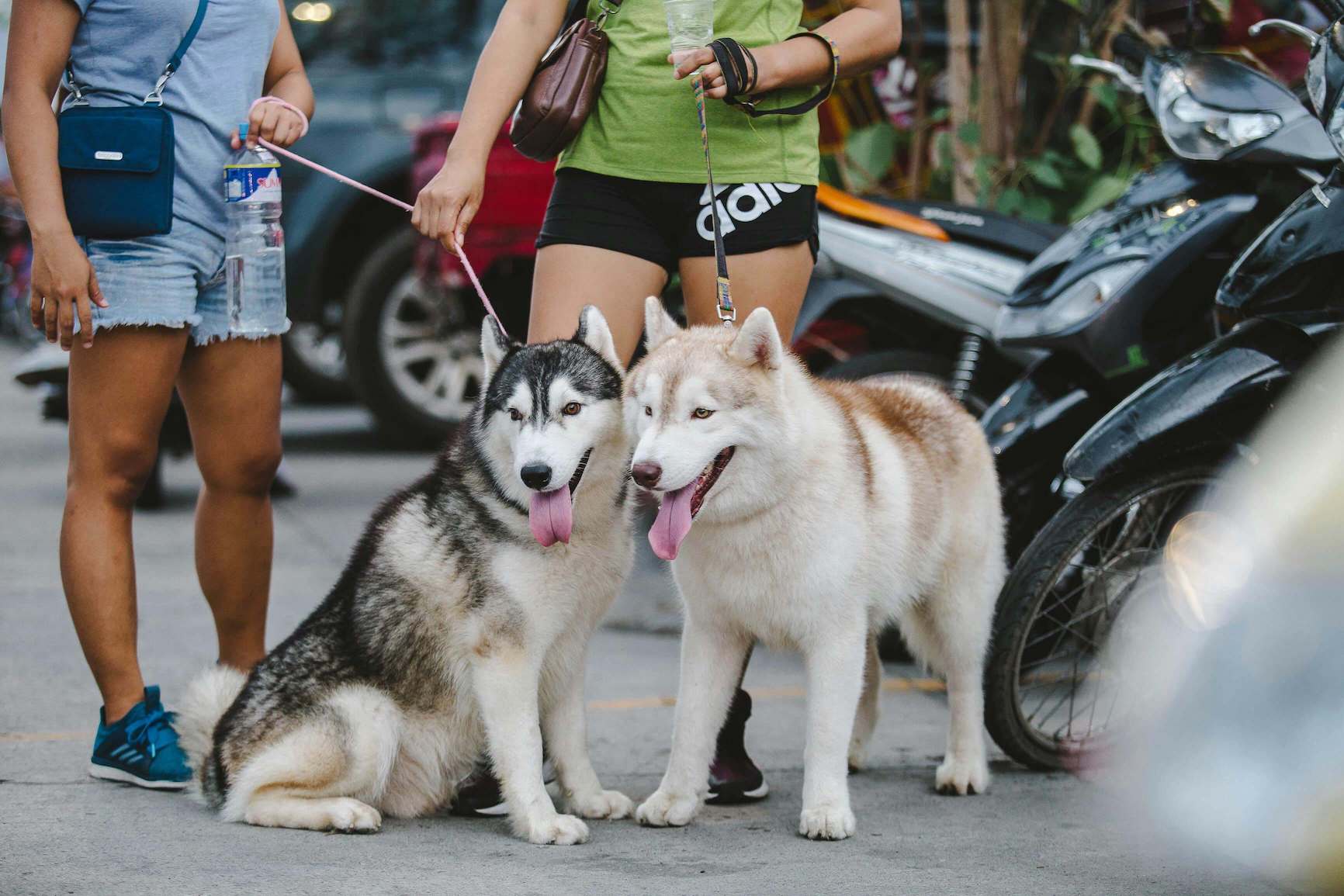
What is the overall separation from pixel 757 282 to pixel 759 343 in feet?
1.11

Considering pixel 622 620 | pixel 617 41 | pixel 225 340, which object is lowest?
pixel 622 620

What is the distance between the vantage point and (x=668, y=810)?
3451 mm

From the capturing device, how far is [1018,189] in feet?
20.4

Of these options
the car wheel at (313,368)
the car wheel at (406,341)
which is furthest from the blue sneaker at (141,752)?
the car wheel at (313,368)

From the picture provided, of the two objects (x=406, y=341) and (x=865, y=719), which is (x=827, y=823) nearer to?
(x=865, y=719)

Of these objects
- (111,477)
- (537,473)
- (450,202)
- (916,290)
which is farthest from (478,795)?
(916,290)

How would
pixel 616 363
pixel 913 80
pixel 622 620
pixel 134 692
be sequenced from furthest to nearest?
1. pixel 913 80
2. pixel 622 620
3. pixel 134 692
4. pixel 616 363

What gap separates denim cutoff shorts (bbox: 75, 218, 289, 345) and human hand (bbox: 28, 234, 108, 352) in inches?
3.7

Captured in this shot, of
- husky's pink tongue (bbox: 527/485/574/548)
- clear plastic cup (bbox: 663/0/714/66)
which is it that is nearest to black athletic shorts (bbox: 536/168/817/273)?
clear plastic cup (bbox: 663/0/714/66)

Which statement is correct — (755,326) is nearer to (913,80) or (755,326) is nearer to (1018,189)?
(1018,189)

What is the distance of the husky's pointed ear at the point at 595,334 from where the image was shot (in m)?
3.37

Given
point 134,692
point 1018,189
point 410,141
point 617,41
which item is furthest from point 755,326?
point 410,141

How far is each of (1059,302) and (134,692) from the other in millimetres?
2643

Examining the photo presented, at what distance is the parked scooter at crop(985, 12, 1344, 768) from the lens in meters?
3.49
